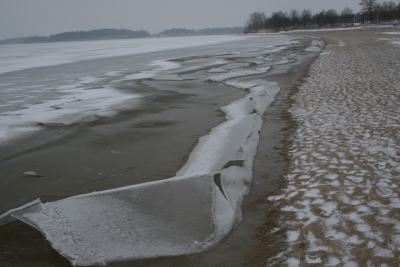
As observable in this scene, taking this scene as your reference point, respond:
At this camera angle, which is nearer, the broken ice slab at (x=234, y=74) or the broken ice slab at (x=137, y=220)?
the broken ice slab at (x=137, y=220)

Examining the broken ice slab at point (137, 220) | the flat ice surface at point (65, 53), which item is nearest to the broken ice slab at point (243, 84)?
the broken ice slab at point (137, 220)

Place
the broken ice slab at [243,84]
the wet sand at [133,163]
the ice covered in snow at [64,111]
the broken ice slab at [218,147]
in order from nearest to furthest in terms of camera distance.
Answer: the wet sand at [133,163]
the broken ice slab at [218,147]
the ice covered in snow at [64,111]
the broken ice slab at [243,84]

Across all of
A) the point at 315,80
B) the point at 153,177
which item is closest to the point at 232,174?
the point at 153,177

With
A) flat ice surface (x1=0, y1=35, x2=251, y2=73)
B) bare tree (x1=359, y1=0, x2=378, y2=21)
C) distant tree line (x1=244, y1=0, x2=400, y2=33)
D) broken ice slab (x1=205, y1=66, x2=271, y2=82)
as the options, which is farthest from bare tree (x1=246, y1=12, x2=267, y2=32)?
broken ice slab (x1=205, y1=66, x2=271, y2=82)

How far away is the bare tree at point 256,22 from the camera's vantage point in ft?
459

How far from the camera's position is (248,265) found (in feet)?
8.53

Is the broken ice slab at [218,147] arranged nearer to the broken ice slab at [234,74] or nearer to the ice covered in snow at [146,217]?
the ice covered in snow at [146,217]

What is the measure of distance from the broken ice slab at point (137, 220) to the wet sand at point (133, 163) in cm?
10

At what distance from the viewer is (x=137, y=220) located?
10.00 feet

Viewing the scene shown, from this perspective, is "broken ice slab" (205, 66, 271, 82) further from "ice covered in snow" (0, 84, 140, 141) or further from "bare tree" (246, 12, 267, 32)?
"bare tree" (246, 12, 267, 32)

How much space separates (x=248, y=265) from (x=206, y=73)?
38.8 ft

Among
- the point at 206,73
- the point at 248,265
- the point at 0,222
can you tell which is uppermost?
the point at 206,73

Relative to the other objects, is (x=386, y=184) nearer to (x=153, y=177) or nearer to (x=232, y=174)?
(x=232, y=174)

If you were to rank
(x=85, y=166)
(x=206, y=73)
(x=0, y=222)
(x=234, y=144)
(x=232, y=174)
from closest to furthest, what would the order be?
(x=0, y=222), (x=232, y=174), (x=85, y=166), (x=234, y=144), (x=206, y=73)
